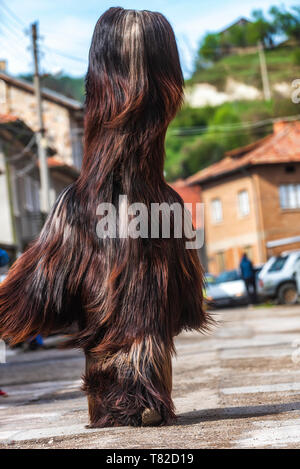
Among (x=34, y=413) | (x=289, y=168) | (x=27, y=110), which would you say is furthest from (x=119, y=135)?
(x=289, y=168)

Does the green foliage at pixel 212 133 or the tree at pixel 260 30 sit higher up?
the tree at pixel 260 30

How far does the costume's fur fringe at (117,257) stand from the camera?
5.12 m

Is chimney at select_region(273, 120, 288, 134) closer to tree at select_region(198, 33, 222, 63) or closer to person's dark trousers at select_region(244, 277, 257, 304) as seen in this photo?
person's dark trousers at select_region(244, 277, 257, 304)

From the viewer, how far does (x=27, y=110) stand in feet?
151

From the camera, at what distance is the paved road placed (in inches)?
179

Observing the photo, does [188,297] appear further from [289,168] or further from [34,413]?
[289,168]

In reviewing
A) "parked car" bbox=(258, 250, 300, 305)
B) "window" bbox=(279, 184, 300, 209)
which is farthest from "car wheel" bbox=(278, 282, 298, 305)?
"window" bbox=(279, 184, 300, 209)

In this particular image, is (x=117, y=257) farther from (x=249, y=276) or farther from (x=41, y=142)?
(x=249, y=276)

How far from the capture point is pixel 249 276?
103ft

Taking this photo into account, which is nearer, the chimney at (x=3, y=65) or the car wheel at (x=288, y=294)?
the car wheel at (x=288, y=294)

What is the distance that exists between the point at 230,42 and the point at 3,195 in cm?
12008

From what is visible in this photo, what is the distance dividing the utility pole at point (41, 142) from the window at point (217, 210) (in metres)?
26.7

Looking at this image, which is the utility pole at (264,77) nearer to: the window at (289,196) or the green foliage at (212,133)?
the green foliage at (212,133)

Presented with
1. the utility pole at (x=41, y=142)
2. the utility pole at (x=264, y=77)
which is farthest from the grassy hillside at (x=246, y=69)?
the utility pole at (x=41, y=142)
